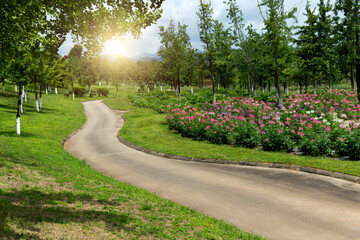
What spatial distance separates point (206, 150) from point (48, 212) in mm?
9987

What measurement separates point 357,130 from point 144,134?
14534 millimetres

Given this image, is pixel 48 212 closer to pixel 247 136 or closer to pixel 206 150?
pixel 206 150

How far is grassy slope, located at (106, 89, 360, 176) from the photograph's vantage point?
10133 mm

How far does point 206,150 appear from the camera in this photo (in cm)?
1451

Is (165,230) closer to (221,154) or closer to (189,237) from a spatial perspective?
(189,237)

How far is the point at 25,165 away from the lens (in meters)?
10.2

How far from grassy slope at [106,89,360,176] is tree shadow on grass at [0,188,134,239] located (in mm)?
7260

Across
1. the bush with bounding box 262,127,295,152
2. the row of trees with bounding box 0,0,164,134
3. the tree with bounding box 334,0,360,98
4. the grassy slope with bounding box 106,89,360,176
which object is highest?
the tree with bounding box 334,0,360,98

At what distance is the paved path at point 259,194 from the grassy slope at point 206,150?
36.1 inches

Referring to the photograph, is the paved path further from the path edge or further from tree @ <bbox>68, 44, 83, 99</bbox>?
tree @ <bbox>68, 44, 83, 99</bbox>

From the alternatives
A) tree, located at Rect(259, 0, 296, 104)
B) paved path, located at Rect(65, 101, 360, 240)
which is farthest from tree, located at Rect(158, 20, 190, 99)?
paved path, located at Rect(65, 101, 360, 240)

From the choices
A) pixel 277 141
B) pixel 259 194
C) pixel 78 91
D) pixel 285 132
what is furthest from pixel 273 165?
pixel 78 91

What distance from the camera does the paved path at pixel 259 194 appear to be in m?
5.98

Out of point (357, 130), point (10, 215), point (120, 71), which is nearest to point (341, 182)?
point (357, 130)
